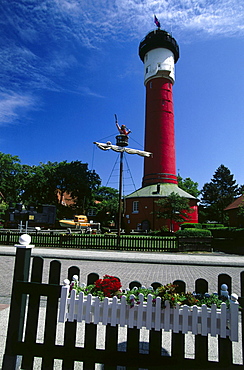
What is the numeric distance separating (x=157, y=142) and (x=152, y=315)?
36612 millimetres

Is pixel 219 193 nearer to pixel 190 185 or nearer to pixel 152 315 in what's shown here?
pixel 190 185

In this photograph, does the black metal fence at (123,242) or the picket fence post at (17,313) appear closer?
the picket fence post at (17,313)

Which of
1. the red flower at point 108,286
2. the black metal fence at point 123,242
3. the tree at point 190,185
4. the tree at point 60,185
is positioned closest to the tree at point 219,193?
the tree at point 190,185

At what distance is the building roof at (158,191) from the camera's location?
1410 inches

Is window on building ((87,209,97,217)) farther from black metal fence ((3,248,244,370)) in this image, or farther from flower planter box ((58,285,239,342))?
flower planter box ((58,285,239,342))

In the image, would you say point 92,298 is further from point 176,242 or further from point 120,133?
point 120,133

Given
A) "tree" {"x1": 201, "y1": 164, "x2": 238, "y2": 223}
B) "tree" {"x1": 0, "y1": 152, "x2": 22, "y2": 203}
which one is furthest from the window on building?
"tree" {"x1": 201, "y1": 164, "x2": 238, "y2": 223}

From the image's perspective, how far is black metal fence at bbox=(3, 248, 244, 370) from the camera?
223 centimetres

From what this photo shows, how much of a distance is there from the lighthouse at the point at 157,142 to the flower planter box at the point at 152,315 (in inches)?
1324

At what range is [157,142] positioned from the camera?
37875mm

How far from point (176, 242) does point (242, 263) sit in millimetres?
5513

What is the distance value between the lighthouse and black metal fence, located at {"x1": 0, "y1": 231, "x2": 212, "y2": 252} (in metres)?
18.4

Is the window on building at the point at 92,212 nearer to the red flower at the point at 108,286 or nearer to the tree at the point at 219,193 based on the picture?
the tree at the point at 219,193

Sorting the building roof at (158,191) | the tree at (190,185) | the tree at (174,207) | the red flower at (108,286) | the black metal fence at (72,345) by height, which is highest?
the tree at (190,185)
